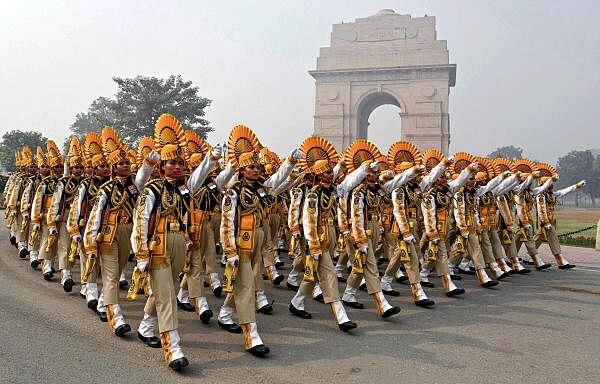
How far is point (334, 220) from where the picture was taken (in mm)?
7055

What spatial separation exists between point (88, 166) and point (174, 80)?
3497 cm

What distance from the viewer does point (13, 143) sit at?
4188 centimetres

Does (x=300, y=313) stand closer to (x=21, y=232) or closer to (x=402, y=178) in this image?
(x=402, y=178)

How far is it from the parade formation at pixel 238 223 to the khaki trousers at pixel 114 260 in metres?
0.02

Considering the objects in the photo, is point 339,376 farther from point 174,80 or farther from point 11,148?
point 11,148

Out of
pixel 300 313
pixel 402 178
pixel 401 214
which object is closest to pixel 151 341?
pixel 300 313

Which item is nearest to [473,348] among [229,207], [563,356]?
[563,356]

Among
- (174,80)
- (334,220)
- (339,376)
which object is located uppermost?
(174,80)

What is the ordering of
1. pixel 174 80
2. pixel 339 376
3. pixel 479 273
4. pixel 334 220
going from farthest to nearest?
pixel 174 80, pixel 479 273, pixel 334 220, pixel 339 376

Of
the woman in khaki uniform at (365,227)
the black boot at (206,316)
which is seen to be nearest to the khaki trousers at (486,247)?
the woman in khaki uniform at (365,227)

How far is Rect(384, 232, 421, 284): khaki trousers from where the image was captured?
289 inches

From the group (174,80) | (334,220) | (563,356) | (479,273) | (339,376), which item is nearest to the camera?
(339,376)

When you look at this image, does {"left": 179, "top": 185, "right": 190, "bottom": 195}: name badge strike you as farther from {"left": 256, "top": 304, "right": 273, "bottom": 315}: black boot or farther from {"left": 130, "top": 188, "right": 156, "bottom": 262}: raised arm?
{"left": 256, "top": 304, "right": 273, "bottom": 315}: black boot

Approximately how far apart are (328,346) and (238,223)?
1.84 m
